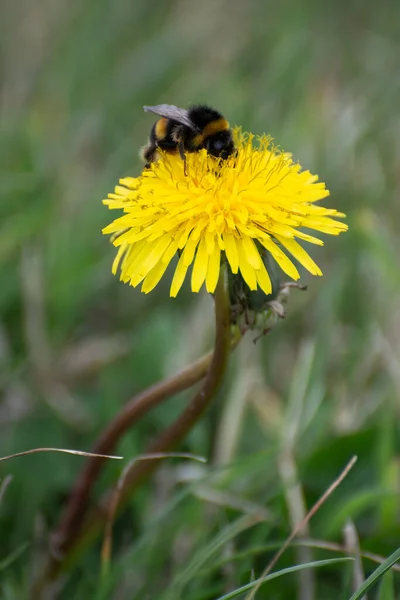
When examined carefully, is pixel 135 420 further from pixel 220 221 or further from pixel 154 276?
pixel 220 221

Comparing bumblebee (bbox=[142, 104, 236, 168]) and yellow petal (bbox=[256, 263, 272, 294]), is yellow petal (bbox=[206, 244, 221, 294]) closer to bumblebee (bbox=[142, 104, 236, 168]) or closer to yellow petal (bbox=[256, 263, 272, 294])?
yellow petal (bbox=[256, 263, 272, 294])

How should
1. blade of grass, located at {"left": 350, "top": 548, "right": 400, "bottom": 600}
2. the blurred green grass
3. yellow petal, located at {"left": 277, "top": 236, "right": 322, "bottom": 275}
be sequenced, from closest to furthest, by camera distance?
1. blade of grass, located at {"left": 350, "top": 548, "right": 400, "bottom": 600}
2. yellow petal, located at {"left": 277, "top": 236, "right": 322, "bottom": 275}
3. the blurred green grass

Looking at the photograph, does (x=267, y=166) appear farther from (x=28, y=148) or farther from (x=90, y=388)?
(x=28, y=148)

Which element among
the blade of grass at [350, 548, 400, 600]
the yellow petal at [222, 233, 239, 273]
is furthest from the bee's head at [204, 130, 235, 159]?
the blade of grass at [350, 548, 400, 600]

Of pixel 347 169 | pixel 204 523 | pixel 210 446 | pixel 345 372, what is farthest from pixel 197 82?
pixel 204 523

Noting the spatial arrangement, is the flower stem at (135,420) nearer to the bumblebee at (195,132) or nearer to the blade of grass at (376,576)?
the bumblebee at (195,132)

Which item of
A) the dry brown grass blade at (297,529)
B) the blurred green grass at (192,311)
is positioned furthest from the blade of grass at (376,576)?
the blurred green grass at (192,311)
